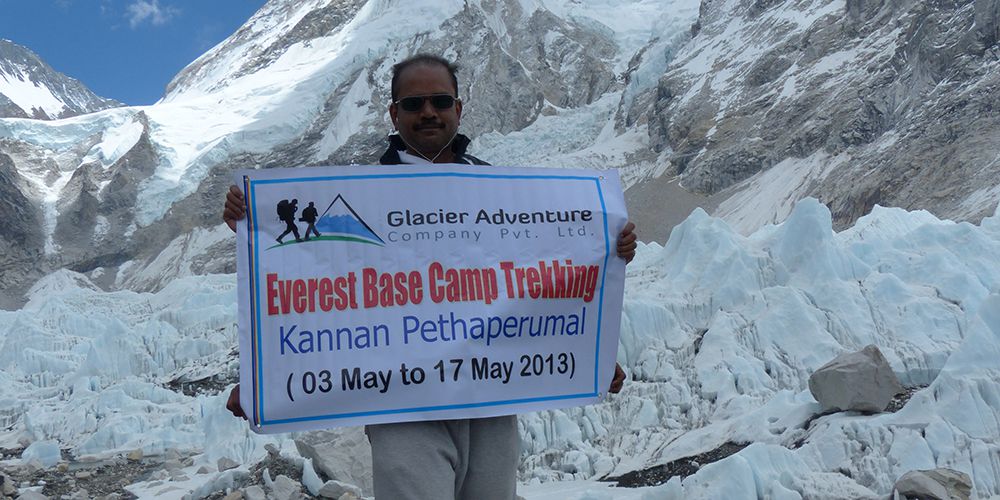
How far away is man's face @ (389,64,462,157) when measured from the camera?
7.47 ft

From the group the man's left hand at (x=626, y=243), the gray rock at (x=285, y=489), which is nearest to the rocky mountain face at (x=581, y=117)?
the gray rock at (x=285, y=489)

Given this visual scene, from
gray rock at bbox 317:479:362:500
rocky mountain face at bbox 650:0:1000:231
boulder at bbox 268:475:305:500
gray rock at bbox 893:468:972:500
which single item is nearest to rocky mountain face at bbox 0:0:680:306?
rocky mountain face at bbox 650:0:1000:231

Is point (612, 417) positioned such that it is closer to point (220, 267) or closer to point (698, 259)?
point (698, 259)

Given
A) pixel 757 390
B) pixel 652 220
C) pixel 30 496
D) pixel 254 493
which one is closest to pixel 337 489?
pixel 254 493

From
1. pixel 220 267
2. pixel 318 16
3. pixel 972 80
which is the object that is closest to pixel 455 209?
pixel 972 80

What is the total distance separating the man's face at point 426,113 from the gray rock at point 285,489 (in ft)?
20.8

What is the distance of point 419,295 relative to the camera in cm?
225

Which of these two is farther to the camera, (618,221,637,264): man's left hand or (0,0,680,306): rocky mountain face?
(0,0,680,306): rocky mountain face

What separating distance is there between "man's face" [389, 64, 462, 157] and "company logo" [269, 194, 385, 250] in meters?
0.30

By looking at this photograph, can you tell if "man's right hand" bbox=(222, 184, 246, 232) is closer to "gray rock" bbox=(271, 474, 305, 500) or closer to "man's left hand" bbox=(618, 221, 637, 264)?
"man's left hand" bbox=(618, 221, 637, 264)

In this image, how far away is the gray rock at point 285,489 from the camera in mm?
7852

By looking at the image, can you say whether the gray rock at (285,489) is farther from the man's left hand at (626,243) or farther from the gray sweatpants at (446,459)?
the man's left hand at (626,243)

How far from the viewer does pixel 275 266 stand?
222 cm

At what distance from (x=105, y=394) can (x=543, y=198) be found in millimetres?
14934
